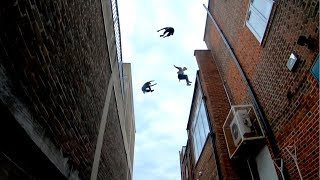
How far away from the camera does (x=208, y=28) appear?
11.9 metres

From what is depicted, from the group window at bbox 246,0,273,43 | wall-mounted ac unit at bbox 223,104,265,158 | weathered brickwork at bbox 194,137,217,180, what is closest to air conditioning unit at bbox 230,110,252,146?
wall-mounted ac unit at bbox 223,104,265,158

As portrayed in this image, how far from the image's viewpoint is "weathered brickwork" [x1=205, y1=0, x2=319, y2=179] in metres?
4.22

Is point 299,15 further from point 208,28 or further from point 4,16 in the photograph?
point 208,28

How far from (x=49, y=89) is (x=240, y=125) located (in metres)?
5.01

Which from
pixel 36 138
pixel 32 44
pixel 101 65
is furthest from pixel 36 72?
pixel 101 65

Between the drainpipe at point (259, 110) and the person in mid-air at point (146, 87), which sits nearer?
the drainpipe at point (259, 110)

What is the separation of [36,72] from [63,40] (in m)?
0.88

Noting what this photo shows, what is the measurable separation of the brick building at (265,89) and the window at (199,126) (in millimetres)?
624

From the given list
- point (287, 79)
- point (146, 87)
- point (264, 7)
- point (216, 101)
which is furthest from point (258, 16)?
point (146, 87)

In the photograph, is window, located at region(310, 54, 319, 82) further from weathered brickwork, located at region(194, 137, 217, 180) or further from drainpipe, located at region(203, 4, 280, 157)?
weathered brickwork, located at region(194, 137, 217, 180)

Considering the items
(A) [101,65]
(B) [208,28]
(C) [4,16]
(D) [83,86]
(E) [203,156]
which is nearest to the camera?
(C) [4,16]

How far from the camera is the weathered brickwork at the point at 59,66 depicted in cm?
220

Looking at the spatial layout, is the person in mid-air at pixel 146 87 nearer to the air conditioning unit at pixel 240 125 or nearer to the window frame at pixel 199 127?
the window frame at pixel 199 127

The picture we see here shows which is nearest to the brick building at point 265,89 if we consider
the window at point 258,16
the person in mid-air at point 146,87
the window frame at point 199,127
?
the window at point 258,16
